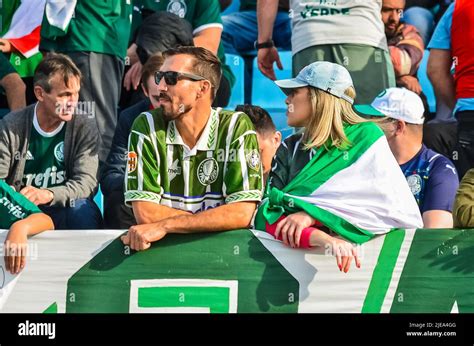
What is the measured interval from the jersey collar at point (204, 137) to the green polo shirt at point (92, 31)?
1.66 metres

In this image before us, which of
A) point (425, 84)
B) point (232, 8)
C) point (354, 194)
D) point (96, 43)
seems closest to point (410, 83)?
point (425, 84)

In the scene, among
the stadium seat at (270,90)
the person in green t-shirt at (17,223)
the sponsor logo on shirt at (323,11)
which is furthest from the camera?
the stadium seat at (270,90)

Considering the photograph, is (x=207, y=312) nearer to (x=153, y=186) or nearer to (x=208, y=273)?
(x=208, y=273)

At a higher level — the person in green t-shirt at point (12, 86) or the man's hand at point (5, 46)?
the man's hand at point (5, 46)

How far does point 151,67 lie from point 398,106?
1528 mm

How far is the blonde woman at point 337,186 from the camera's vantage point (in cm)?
536

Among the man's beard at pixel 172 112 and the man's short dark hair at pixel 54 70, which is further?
the man's short dark hair at pixel 54 70

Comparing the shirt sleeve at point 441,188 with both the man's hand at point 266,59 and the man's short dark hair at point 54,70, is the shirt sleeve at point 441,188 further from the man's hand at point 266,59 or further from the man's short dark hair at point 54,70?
the man's short dark hair at point 54,70

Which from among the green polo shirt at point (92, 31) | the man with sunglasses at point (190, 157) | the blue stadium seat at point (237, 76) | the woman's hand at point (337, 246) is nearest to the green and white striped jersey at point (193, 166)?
the man with sunglasses at point (190, 157)

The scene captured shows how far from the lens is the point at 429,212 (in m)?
6.04

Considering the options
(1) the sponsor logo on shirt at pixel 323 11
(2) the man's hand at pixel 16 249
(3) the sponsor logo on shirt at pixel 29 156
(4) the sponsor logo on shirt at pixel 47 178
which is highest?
(1) the sponsor logo on shirt at pixel 323 11

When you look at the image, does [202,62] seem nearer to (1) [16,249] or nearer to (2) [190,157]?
(2) [190,157]

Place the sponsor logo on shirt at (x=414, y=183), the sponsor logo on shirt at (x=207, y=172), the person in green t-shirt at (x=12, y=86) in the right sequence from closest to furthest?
1. the sponsor logo on shirt at (x=207, y=172)
2. the sponsor logo on shirt at (x=414, y=183)
3. the person in green t-shirt at (x=12, y=86)

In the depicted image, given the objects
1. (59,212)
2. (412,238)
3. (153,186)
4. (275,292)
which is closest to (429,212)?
(412,238)
